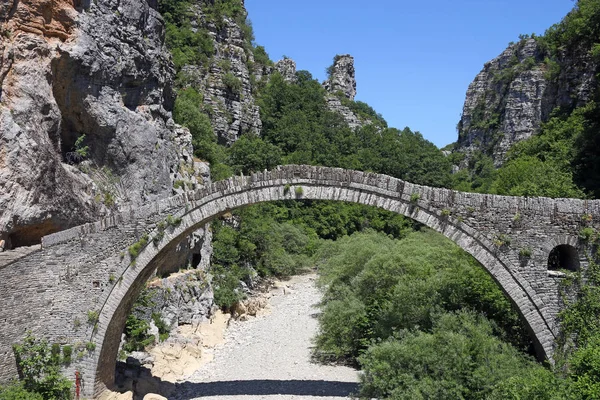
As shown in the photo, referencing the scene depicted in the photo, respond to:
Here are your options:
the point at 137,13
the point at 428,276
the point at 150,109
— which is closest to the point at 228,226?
the point at 150,109

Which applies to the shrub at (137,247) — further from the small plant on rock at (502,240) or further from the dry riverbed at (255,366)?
the small plant on rock at (502,240)

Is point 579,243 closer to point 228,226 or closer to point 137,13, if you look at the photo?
point 137,13

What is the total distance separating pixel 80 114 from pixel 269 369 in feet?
32.1

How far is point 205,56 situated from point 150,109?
22988mm

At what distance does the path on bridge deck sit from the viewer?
1405 centimetres

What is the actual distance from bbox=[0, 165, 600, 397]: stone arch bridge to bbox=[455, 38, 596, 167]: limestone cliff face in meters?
18.5

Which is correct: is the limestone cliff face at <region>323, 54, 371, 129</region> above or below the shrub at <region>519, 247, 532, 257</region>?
above

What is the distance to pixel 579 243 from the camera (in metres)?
11.1

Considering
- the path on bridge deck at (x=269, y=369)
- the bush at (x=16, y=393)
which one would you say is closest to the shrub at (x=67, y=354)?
the bush at (x=16, y=393)

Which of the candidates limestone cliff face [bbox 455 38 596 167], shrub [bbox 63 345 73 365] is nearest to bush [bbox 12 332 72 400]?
shrub [bbox 63 345 73 365]

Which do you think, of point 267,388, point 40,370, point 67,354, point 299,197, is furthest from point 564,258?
point 40,370

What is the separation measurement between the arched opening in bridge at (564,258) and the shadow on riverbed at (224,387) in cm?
568

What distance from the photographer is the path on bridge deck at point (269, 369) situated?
46.1ft

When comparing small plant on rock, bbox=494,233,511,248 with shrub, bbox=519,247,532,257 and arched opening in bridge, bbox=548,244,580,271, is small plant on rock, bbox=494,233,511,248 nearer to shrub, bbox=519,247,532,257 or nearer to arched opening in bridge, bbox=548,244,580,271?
shrub, bbox=519,247,532,257
